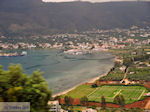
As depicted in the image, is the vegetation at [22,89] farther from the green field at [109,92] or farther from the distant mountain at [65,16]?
the distant mountain at [65,16]

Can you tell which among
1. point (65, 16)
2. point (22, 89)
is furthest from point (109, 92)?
point (65, 16)

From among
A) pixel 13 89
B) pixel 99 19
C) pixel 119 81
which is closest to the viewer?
pixel 13 89

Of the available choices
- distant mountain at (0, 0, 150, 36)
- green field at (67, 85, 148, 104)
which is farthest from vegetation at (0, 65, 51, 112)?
distant mountain at (0, 0, 150, 36)

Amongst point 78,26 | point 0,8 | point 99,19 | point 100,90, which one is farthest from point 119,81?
point 0,8

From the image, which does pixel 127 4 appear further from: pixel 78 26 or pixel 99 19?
pixel 78 26

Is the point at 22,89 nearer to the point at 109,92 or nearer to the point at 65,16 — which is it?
the point at 109,92

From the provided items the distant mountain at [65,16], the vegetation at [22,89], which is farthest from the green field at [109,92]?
Answer: the distant mountain at [65,16]
